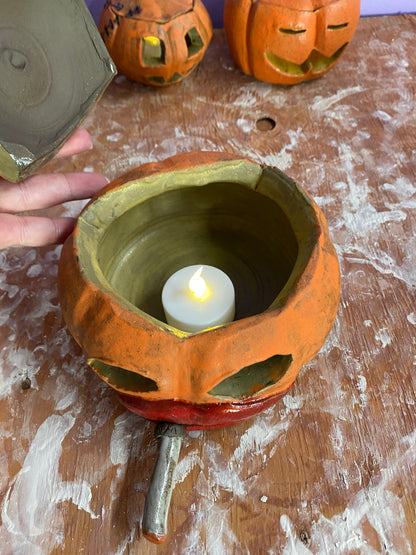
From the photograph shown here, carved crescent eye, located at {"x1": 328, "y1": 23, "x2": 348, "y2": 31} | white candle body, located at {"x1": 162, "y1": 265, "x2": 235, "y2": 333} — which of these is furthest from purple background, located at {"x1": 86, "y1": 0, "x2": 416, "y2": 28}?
white candle body, located at {"x1": 162, "y1": 265, "x2": 235, "y2": 333}

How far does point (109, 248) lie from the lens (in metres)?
0.66

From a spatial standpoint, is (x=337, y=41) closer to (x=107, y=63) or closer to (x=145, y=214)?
(x=107, y=63)

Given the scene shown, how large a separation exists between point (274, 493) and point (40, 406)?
348mm

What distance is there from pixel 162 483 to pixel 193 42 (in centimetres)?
92

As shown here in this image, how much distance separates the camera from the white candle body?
62 cm

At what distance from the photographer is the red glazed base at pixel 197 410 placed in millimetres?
563

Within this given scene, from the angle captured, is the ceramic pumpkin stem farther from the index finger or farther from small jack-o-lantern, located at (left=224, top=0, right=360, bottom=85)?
small jack-o-lantern, located at (left=224, top=0, right=360, bottom=85)

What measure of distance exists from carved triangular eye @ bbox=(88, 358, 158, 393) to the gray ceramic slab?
0.31 meters

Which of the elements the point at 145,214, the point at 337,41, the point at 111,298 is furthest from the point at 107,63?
the point at 337,41

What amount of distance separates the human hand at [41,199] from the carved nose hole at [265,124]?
39 cm

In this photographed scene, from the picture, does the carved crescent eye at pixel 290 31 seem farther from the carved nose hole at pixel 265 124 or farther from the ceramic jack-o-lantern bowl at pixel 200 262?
the ceramic jack-o-lantern bowl at pixel 200 262

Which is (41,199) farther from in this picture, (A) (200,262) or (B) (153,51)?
(B) (153,51)

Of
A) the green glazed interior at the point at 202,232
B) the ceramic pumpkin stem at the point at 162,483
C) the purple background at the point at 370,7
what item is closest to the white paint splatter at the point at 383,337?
the green glazed interior at the point at 202,232

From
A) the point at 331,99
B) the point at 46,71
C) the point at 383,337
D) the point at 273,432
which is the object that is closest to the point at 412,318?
the point at 383,337
